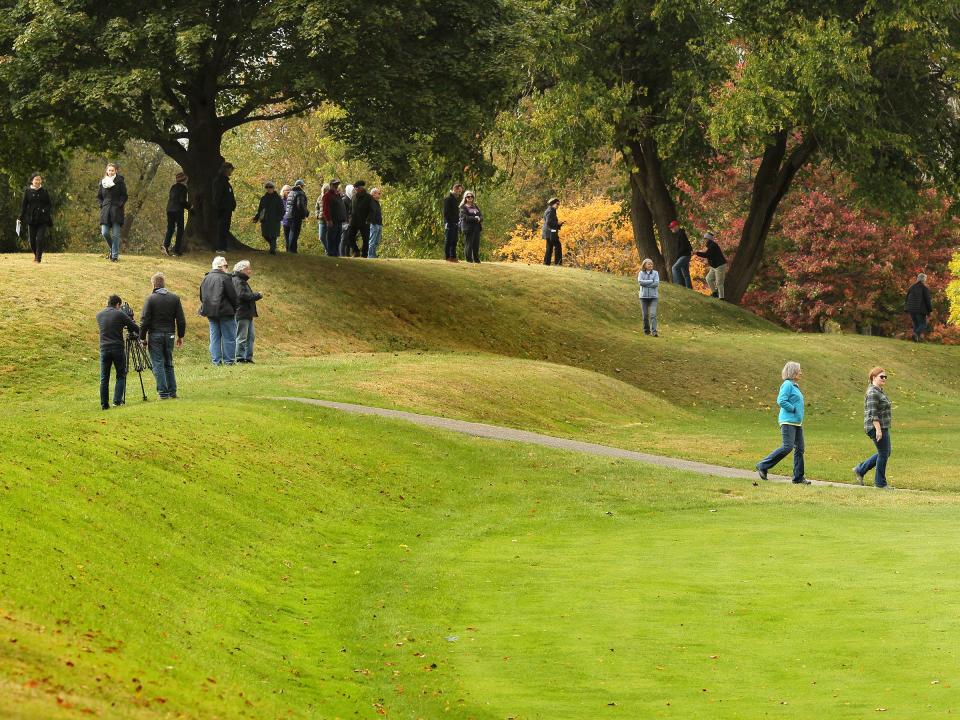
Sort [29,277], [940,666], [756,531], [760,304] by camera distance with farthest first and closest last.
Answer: [760,304], [29,277], [756,531], [940,666]

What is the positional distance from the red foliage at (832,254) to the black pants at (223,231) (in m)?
27.6

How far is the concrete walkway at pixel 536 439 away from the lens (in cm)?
2483

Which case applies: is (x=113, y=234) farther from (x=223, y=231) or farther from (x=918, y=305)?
(x=918, y=305)

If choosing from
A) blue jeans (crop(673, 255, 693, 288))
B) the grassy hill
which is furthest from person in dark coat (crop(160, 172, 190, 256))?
blue jeans (crop(673, 255, 693, 288))

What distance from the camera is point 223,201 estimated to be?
38688 mm

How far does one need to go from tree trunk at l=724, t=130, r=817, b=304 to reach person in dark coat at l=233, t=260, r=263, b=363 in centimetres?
2570

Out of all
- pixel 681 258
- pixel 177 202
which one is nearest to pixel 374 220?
pixel 177 202

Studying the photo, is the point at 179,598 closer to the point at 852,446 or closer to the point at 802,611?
the point at 802,611

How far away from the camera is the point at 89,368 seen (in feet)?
95.8

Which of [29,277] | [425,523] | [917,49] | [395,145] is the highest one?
[917,49]

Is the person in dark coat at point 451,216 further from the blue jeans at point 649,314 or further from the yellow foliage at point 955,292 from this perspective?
the yellow foliage at point 955,292

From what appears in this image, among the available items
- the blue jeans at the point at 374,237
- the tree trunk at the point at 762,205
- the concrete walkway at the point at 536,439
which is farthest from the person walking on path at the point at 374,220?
the concrete walkway at the point at 536,439

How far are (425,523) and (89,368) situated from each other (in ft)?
41.2

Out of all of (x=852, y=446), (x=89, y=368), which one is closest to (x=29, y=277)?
(x=89, y=368)
